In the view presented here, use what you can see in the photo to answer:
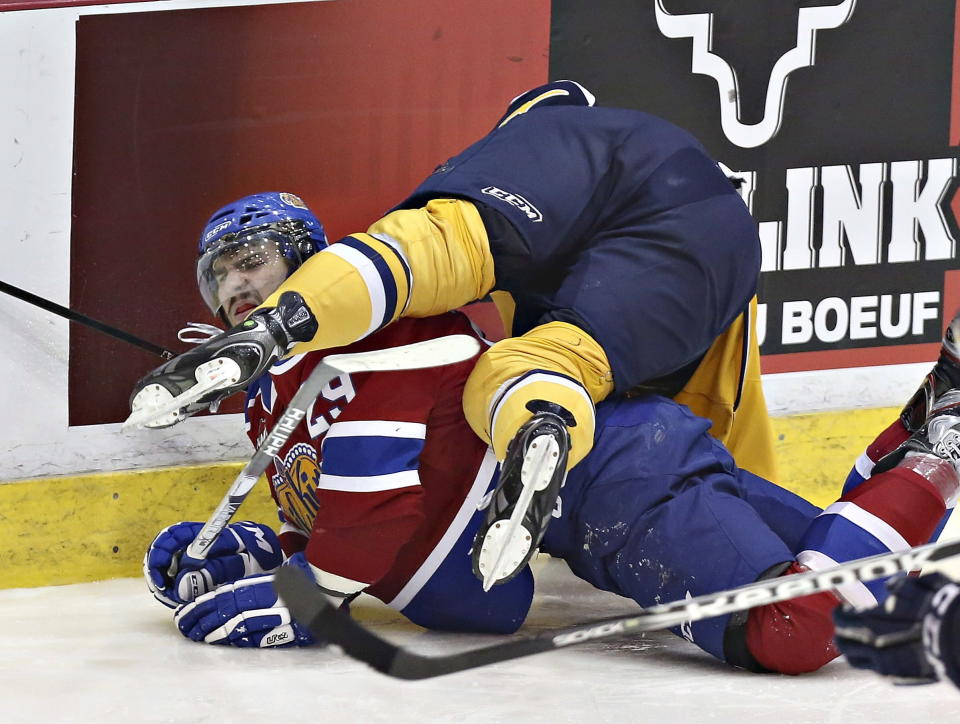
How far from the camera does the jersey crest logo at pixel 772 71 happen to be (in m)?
3.13

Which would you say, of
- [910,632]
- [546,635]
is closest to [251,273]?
[546,635]

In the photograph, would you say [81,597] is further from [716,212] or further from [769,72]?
[769,72]

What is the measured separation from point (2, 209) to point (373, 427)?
921mm

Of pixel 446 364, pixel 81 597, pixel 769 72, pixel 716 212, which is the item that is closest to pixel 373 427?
pixel 446 364

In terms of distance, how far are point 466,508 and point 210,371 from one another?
20.8 inches

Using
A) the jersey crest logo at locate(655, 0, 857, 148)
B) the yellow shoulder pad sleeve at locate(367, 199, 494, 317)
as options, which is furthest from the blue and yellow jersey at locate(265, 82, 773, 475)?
the jersey crest logo at locate(655, 0, 857, 148)

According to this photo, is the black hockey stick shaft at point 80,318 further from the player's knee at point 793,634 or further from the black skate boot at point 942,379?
the black skate boot at point 942,379

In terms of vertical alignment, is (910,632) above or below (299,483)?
above

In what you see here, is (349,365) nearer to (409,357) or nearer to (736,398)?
(409,357)

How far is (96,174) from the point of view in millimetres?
2705

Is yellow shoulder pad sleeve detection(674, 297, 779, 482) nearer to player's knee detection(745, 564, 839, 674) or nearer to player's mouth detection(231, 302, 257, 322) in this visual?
player's knee detection(745, 564, 839, 674)

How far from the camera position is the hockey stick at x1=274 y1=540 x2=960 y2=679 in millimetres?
1659

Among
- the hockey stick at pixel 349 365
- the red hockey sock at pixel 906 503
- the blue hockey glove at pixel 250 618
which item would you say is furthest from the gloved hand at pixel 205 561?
the red hockey sock at pixel 906 503

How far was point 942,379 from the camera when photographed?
2.46 metres
